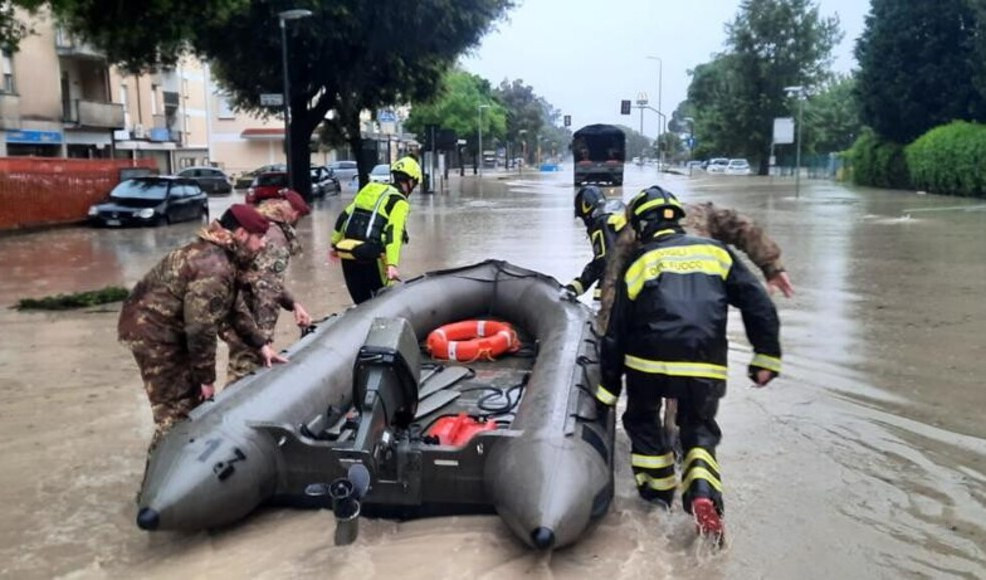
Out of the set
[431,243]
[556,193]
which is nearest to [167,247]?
[431,243]

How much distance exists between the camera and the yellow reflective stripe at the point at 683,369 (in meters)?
4.24

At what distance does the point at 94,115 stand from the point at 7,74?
5.31 metres

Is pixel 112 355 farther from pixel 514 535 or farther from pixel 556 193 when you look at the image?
pixel 556 193

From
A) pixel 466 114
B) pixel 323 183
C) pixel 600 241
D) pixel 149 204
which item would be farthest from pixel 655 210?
pixel 466 114

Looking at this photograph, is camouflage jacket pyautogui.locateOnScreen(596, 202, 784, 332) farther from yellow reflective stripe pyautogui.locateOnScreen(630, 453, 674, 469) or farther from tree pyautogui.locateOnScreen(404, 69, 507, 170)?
tree pyautogui.locateOnScreen(404, 69, 507, 170)

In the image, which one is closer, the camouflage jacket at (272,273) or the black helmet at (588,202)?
the camouflage jacket at (272,273)

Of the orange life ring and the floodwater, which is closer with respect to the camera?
the floodwater

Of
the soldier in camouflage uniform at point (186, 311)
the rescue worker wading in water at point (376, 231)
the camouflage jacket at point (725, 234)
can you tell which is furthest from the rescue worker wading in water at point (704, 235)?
the soldier in camouflage uniform at point (186, 311)

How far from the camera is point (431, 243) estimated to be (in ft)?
61.0

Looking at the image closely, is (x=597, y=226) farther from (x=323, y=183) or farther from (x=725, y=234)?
(x=323, y=183)

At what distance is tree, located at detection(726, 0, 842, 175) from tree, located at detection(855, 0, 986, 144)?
21.9 meters

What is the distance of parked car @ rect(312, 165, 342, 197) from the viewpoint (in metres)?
37.1

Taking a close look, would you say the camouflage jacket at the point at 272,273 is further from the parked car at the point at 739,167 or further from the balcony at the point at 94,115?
the parked car at the point at 739,167

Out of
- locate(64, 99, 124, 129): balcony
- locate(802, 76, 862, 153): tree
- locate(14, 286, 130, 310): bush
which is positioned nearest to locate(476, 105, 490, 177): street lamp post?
locate(802, 76, 862, 153): tree
